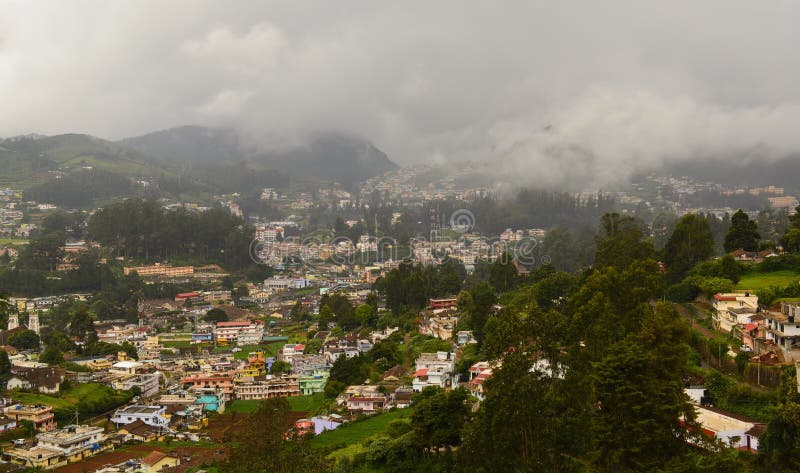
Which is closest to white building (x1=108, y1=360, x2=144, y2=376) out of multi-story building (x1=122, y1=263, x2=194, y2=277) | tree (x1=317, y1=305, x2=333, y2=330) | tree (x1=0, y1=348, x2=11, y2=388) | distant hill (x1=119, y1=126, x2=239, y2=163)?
tree (x1=0, y1=348, x2=11, y2=388)

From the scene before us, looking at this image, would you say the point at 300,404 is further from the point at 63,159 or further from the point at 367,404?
the point at 63,159

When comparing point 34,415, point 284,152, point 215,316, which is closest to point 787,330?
point 34,415

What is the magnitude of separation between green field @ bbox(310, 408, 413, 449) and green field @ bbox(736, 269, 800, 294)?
35.3ft

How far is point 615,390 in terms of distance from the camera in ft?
31.6

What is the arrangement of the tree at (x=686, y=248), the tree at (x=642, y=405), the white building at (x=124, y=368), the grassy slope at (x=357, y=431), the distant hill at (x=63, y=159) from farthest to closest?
1. the distant hill at (x=63, y=159)
2. the white building at (x=124, y=368)
3. the tree at (x=686, y=248)
4. the grassy slope at (x=357, y=431)
5. the tree at (x=642, y=405)

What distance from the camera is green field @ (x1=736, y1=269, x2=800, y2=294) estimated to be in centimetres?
1941

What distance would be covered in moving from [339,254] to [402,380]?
50.2 meters

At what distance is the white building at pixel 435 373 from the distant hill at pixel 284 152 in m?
128

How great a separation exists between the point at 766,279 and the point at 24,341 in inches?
1293

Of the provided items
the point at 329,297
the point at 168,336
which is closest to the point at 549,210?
the point at 329,297

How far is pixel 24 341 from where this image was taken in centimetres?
3306

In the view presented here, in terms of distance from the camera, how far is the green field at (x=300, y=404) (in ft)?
81.8

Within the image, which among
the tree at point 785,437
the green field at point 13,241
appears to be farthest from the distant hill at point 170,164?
the tree at point 785,437

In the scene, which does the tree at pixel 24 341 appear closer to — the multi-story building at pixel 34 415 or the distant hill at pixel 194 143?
the multi-story building at pixel 34 415
